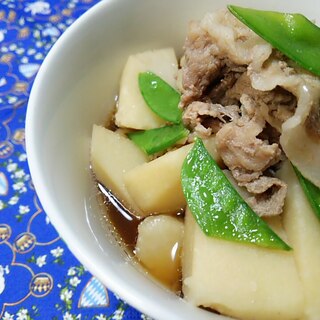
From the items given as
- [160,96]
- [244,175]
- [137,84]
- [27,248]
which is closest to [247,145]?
[244,175]

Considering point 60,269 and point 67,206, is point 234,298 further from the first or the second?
point 60,269

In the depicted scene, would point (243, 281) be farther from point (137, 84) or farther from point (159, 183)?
point (137, 84)

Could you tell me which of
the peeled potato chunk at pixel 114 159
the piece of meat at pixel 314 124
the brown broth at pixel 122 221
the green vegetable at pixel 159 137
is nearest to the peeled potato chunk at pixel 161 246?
the brown broth at pixel 122 221

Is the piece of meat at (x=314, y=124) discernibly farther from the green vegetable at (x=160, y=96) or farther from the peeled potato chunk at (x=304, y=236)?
the green vegetable at (x=160, y=96)

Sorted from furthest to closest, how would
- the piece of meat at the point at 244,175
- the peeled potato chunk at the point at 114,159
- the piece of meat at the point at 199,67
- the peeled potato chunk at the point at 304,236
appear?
1. the peeled potato chunk at the point at 114,159
2. the piece of meat at the point at 199,67
3. the piece of meat at the point at 244,175
4. the peeled potato chunk at the point at 304,236

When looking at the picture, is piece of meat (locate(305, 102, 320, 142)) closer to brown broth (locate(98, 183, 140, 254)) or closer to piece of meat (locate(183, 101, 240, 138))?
piece of meat (locate(183, 101, 240, 138))

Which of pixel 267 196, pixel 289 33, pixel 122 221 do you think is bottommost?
pixel 122 221
